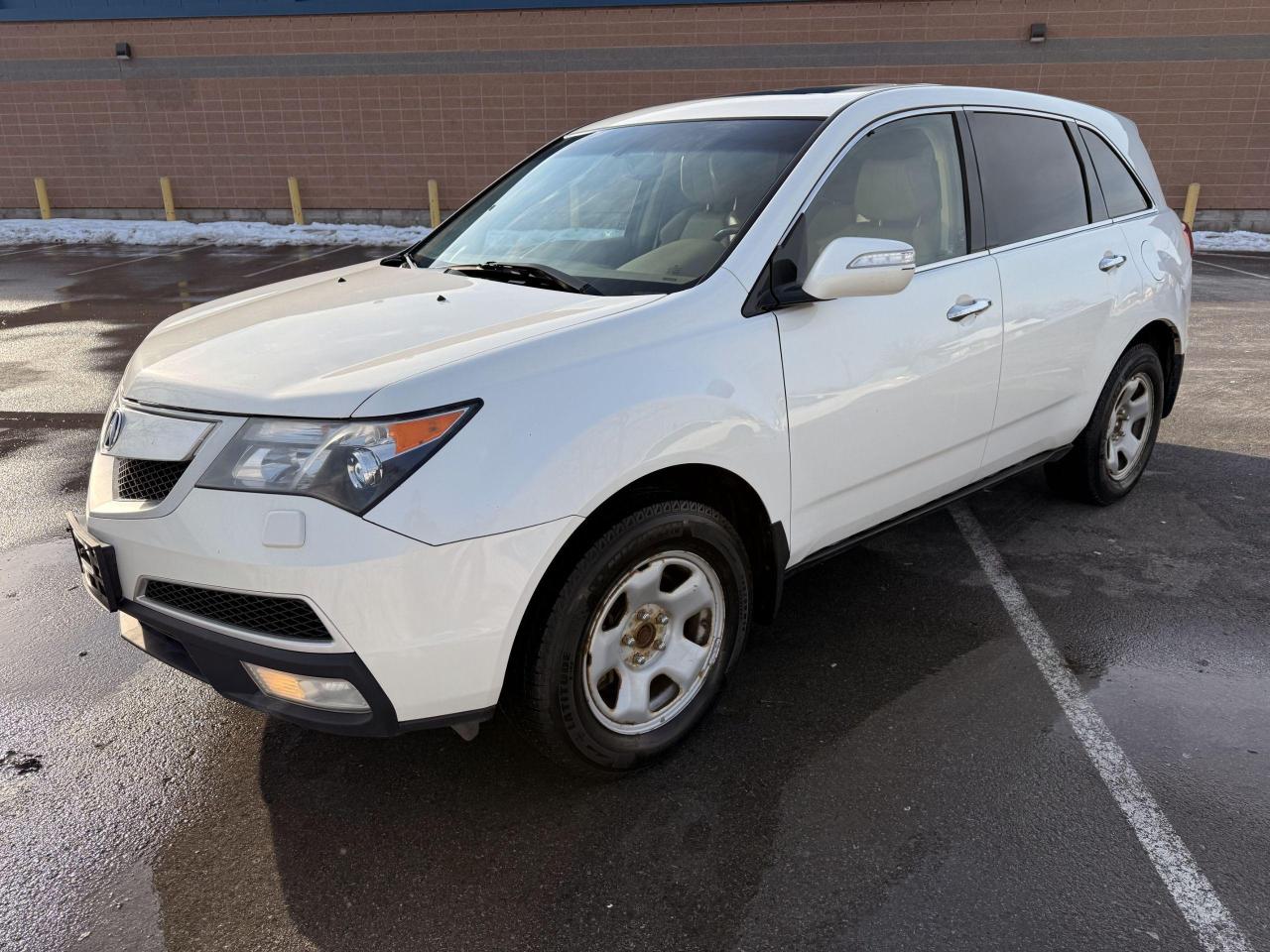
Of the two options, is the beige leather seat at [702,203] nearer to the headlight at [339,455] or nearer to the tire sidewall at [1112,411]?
the headlight at [339,455]

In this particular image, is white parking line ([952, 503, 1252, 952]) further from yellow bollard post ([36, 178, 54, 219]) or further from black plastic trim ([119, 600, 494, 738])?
yellow bollard post ([36, 178, 54, 219])

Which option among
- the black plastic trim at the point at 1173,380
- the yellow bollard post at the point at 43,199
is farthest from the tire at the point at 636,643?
the yellow bollard post at the point at 43,199

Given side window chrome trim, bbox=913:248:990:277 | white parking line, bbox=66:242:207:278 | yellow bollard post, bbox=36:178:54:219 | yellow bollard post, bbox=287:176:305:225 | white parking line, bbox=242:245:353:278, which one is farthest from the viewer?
yellow bollard post, bbox=36:178:54:219

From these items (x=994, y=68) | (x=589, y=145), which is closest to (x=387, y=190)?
(x=994, y=68)

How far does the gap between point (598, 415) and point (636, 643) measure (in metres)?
0.72

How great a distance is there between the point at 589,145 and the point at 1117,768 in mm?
2858

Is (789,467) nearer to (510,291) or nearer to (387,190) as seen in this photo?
(510,291)

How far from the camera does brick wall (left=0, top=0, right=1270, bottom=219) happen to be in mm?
15727

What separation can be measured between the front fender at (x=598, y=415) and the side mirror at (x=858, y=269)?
190mm

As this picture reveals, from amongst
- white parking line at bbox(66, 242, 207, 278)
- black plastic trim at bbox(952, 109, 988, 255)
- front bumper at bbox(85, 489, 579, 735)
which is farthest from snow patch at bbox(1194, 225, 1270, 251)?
front bumper at bbox(85, 489, 579, 735)

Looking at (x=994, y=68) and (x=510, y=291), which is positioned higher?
(x=994, y=68)

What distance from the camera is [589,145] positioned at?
3801 millimetres

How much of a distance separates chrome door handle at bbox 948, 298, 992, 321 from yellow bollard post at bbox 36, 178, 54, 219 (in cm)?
2018

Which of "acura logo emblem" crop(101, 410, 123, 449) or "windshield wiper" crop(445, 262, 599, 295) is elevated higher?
"windshield wiper" crop(445, 262, 599, 295)
